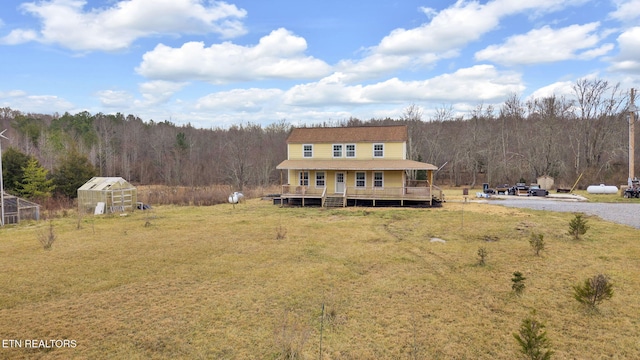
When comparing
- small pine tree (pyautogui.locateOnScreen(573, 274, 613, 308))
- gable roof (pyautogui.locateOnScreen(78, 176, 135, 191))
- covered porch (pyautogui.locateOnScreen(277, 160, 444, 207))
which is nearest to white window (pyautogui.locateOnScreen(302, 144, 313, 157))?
covered porch (pyautogui.locateOnScreen(277, 160, 444, 207))

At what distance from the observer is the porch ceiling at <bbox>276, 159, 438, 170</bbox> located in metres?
22.8

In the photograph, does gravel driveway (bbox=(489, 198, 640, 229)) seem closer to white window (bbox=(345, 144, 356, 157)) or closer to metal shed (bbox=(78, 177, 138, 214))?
white window (bbox=(345, 144, 356, 157))

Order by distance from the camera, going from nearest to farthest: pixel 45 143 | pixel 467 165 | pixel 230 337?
pixel 230 337 < pixel 467 165 < pixel 45 143

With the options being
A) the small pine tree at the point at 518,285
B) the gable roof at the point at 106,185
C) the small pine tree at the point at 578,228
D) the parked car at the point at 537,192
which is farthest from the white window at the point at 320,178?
the small pine tree at the point at 518,285

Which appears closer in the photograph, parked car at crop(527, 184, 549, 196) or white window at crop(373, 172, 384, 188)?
white window at crop(373, 172, 384, 188)

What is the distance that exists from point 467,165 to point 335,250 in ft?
114

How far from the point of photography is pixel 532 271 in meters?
9.26

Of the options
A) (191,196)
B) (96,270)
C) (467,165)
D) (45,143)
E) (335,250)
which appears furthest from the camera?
(45,143)

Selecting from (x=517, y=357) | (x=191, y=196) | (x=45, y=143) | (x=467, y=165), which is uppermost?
(x=45, y=143)

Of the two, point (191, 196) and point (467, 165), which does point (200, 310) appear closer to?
point (191, 196)

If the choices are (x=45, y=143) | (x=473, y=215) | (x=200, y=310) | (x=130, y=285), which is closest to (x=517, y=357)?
(x=200, y=310)

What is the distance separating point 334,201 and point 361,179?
2610mm

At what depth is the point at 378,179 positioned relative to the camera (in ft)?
80.9

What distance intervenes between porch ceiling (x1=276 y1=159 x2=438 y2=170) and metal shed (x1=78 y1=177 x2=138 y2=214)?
10.4 meters
